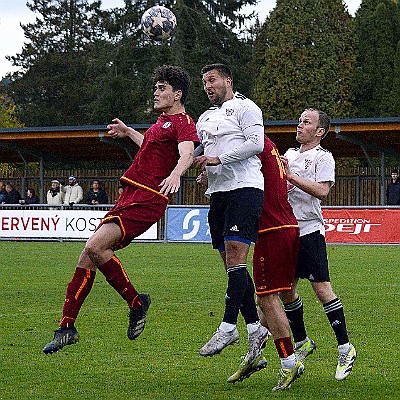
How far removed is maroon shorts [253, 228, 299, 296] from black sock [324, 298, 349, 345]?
581mm

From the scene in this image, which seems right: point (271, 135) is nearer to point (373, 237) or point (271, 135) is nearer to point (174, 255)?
point (373, 237)

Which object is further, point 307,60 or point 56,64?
point 56,64

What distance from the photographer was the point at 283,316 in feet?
23.9

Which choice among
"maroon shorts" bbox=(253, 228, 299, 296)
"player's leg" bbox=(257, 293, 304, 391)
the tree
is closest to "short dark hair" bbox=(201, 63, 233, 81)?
"maroon shorts" bbox=(253, 228, 299, 296)

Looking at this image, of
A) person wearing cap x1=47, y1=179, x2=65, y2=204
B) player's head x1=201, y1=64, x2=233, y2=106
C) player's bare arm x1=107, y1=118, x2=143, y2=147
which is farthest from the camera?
person wearing cap x1=47, y1=179, x2=65, y2=204

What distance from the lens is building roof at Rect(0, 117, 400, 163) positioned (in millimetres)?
29844

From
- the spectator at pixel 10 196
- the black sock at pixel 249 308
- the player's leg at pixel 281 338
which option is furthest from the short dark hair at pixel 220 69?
the spectator at pixel 10 196

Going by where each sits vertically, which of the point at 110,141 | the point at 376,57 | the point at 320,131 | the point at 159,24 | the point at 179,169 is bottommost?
the point at 179,169

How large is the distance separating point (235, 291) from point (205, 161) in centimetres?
100

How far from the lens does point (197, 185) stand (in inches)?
1435

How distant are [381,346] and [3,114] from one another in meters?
49.4

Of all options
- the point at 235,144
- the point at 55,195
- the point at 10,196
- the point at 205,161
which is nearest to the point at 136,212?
the point at 205,161

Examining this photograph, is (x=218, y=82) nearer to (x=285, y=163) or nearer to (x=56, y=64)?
(x=285, y=163)

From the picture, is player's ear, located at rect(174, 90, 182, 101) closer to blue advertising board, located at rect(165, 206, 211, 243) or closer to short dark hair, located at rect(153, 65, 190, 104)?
short dark hair, located at rect(153, 65, 190, 104)
